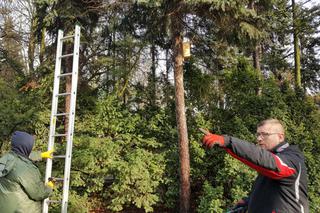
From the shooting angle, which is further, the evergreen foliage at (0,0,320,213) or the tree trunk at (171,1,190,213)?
the tree trunk at (171,1,190,213)

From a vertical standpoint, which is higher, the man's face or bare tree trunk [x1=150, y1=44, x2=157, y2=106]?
bare tree trunk [x1=150, y1=44, x2=157, y2=106]

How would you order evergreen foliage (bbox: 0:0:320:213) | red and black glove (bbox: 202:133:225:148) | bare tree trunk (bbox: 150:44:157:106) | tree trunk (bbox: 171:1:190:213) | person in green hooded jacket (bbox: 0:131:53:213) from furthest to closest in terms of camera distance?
bare tree trunk (bbox: 150:44:157:106) < tree trunk (bbox: 171:1:190:213) < evergreen foliage (bbox: 0:0:320:213) < person in green hooded jacket (bbox: 0:131:53:213) < red and black glove (bbox: 202:133:225:148)

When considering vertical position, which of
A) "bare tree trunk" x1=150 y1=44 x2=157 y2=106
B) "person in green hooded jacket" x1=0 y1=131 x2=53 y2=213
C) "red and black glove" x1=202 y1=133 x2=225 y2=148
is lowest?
"person in green hooded jacket" x1=0 y1=131 x2=53 y2=213

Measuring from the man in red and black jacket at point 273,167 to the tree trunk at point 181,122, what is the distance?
8.46 metres

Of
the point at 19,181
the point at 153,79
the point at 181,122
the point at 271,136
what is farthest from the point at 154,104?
the point at 271,136

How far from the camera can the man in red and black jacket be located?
227cm

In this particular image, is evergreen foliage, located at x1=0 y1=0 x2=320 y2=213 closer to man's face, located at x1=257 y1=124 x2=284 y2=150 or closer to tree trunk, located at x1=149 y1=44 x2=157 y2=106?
tree trunk, located at x1=149 y1=44 x2=157 y2=106

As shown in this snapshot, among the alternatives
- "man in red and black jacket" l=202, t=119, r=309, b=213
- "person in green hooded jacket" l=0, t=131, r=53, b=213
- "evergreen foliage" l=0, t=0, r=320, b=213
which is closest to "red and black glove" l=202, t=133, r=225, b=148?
"man in red and black jacket" l=202, t=119, r=309, b=213

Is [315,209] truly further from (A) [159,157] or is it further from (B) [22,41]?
(B) [22,41]

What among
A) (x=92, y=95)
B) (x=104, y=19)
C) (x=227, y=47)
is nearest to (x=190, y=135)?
(x=227, y=47)

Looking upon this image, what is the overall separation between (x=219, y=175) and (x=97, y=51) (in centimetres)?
707

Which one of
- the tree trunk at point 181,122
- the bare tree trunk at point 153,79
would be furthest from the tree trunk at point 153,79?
the tree trunk at point 181,122

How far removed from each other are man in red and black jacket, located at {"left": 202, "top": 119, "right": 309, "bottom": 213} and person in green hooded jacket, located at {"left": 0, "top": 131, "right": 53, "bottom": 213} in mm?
2234

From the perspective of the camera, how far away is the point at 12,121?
11.0 meters
